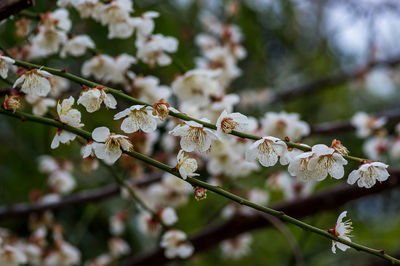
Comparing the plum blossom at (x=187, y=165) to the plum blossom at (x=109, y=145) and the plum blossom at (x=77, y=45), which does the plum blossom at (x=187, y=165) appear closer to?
the plum blossom at (x=109, y=145)

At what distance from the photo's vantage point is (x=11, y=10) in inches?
32.1

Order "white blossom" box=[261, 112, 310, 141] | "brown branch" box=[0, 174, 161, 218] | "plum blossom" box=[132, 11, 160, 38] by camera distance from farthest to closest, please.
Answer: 1. "brown branch" box=[0, 174, 161, 218]
2. "white blossom" box=[261, 112, 310, 141]
3. "plum blossom" box=[132, 11, 160, 38]

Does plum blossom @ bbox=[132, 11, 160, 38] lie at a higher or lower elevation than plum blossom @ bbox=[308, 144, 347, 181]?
higher

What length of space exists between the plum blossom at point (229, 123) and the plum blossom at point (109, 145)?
0.47ft

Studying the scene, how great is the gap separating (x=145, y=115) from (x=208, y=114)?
476 millimetres

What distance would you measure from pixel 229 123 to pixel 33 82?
1.08 ft

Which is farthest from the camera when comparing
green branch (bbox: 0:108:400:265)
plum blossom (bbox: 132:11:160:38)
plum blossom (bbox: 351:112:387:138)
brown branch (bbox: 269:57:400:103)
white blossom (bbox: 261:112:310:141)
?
brown branch (bbox: 269:57:400:103)

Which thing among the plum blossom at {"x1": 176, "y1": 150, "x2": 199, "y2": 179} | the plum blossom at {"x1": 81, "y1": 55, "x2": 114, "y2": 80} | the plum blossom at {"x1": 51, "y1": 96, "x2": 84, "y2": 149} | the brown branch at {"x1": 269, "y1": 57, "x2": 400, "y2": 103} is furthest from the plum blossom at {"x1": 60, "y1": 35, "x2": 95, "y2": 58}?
the brown branch at {"x1": 269, "y1": 57, "x2": 400, "y2": 103}

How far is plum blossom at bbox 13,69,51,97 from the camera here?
0.77 m

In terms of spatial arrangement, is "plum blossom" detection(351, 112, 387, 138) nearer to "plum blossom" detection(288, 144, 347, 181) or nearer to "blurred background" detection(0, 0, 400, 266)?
"blurred background" detection(0, 0, 400, 266)

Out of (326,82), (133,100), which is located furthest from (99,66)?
(326,82)

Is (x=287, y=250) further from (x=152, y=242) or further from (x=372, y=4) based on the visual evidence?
(x=372, y=4)

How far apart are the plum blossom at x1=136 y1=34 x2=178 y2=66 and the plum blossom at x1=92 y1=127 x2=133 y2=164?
0.47 m

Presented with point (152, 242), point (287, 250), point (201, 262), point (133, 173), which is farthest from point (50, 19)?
point (287, 250)
